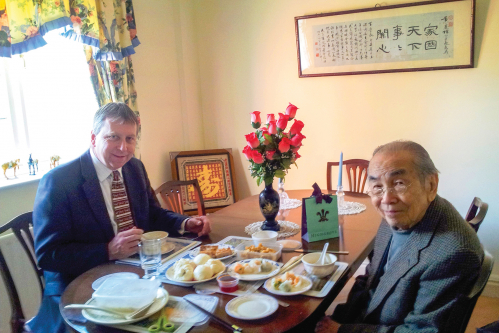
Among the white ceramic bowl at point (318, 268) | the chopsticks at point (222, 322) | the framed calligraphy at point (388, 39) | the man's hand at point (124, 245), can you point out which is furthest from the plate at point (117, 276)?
the framed calligraphy at point (388, 39)

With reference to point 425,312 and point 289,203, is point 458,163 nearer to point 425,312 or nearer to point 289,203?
point 289,203

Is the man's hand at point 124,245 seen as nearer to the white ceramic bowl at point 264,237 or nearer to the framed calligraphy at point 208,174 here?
the white ceramic bowl at point 264,237

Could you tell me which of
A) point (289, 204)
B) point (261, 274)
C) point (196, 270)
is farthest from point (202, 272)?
point (289, 204)

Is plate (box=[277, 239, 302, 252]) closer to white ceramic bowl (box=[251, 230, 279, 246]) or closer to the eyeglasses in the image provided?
white ceramic bowl (box=[251, 230, 279, 246])

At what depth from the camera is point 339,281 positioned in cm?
126

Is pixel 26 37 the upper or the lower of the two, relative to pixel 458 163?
upper

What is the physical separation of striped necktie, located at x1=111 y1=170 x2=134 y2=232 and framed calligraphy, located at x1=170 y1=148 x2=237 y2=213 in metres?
1.43

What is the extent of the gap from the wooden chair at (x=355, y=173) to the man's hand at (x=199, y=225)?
4.36 ft

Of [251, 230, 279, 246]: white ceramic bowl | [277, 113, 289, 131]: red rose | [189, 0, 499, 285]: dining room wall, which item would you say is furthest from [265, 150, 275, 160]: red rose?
[189, 0, 499, 285]: dining room wall

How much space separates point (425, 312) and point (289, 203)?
1286 millimetres

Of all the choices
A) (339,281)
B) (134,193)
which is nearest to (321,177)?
(134,193)

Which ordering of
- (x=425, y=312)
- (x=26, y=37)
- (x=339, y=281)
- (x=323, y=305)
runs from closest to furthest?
(x=425, y=312) → (x=323, y=305) → (x=339, y=281) → (x=26, y=37)

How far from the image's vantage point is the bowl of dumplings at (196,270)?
125 centimetres

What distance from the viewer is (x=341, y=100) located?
9.97 ft
